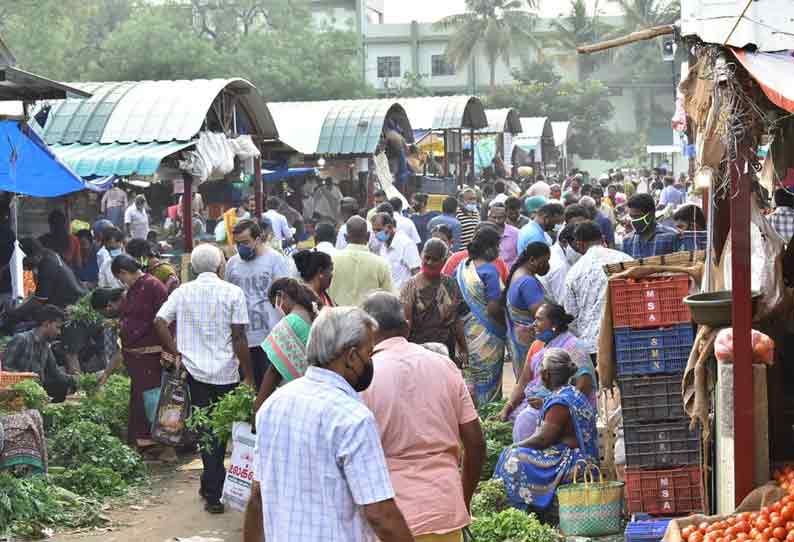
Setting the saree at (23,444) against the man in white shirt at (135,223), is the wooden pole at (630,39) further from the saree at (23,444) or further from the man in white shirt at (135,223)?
the man in white shirt at (135,223)

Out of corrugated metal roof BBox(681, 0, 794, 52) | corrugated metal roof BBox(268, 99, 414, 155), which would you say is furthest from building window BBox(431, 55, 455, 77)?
corrugated metal roof BBox(681, 0, 794, 52)

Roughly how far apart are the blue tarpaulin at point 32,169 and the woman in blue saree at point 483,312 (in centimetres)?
481

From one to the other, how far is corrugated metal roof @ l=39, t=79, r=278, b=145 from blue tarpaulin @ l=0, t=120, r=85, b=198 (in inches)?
127

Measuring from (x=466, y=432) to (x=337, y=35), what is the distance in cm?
4840

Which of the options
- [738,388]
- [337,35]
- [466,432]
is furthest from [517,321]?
[337,35]

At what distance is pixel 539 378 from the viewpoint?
8375mm

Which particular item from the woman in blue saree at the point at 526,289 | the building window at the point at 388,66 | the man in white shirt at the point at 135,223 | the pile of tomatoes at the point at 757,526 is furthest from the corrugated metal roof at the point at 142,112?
the building window at the point at 388,66

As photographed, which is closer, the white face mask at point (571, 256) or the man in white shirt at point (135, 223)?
the white face mask at point (571, 256)

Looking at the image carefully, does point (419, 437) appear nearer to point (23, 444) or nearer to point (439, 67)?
point (23, 444)

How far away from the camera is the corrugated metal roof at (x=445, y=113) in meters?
30.6

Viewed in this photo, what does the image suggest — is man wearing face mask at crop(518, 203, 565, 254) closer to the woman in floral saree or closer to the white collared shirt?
the white collared shirt

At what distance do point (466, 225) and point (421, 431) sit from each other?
36.5 feet

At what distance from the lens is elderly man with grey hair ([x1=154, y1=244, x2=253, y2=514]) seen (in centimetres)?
888

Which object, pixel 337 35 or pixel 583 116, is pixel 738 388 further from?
pixel 583 116
